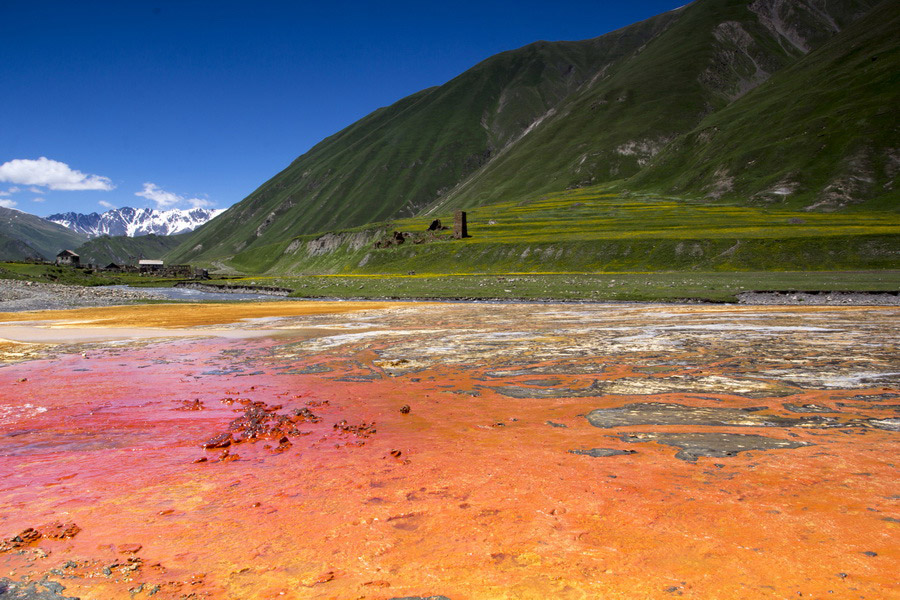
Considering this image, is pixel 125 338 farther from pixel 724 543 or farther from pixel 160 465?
pixel 724 543

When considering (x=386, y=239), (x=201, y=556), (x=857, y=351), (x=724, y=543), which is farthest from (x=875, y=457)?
(x=386, y=239)

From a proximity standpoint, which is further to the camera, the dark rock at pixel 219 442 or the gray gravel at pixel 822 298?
the gray gravel at pixel 822 298

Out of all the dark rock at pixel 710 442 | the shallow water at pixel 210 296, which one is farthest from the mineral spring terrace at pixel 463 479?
the shallow water at pixel 210 296

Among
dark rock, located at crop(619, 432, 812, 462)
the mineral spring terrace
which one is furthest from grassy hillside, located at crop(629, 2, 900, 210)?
dark rock, located at crop(619, 432, 812, 462)

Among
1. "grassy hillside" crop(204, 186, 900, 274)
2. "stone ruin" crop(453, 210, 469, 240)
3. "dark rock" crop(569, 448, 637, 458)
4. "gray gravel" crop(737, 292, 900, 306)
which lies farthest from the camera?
"stone ruin" crop(453, 210, 469, 240)

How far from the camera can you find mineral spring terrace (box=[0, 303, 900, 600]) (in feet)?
15.5

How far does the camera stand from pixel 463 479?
6980 mm

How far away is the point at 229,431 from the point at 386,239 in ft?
358

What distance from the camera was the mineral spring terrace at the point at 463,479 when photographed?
4734 mm

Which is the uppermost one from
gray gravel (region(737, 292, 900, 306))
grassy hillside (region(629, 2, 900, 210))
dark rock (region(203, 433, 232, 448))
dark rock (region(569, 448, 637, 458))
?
grassy hillside (region(629, 2, 900, 210))

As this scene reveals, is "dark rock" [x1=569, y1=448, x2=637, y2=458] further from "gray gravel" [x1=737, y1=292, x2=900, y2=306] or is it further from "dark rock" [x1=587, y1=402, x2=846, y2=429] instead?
"gray gravel" [x1=737, y1=292, x2=900, y2=306]

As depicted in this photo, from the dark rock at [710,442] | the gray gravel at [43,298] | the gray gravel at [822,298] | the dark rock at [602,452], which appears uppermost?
the gray gravel at [43,298]

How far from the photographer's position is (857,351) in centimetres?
1493

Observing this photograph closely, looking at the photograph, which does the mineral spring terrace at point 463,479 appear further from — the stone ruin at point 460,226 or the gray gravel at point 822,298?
the stone ruin at point 460,226
